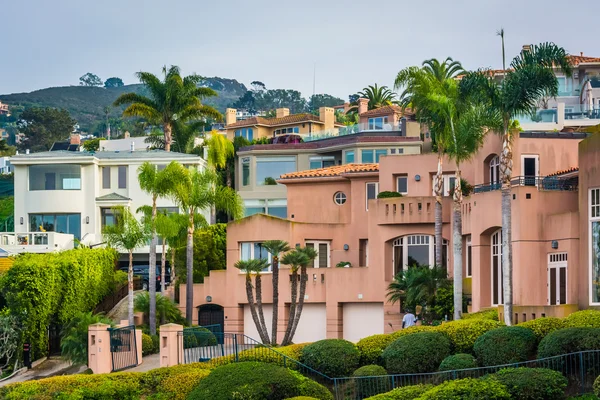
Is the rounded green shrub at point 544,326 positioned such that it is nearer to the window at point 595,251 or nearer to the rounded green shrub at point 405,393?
the rounded green shrub at point 405,393

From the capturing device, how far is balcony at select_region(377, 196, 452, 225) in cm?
5047

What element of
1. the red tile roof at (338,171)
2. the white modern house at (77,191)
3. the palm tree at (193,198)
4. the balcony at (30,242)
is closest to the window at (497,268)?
the red tile roof at (338,171)

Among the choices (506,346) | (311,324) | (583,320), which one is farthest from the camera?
(311,324)

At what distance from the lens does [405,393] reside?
3138 centimetres

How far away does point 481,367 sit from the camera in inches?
1292

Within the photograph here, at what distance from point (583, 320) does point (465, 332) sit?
3.75m

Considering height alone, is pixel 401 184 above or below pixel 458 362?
above

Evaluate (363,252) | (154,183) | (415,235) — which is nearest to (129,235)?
(154,183)

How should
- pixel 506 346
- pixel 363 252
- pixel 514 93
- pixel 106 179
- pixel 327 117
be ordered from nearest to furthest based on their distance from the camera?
pixel 506 346 < pixel 514 93 < pixel 363 252 < pixel 106 179 < pixel 327 117

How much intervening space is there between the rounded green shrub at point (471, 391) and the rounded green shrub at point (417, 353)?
497cm

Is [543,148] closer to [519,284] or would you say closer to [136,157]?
[519,284]

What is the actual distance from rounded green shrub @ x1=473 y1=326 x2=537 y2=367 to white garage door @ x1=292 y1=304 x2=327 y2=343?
18871mm

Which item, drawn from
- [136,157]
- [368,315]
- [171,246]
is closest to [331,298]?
[368,315]

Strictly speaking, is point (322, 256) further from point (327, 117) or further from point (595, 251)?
point (327, 117)
